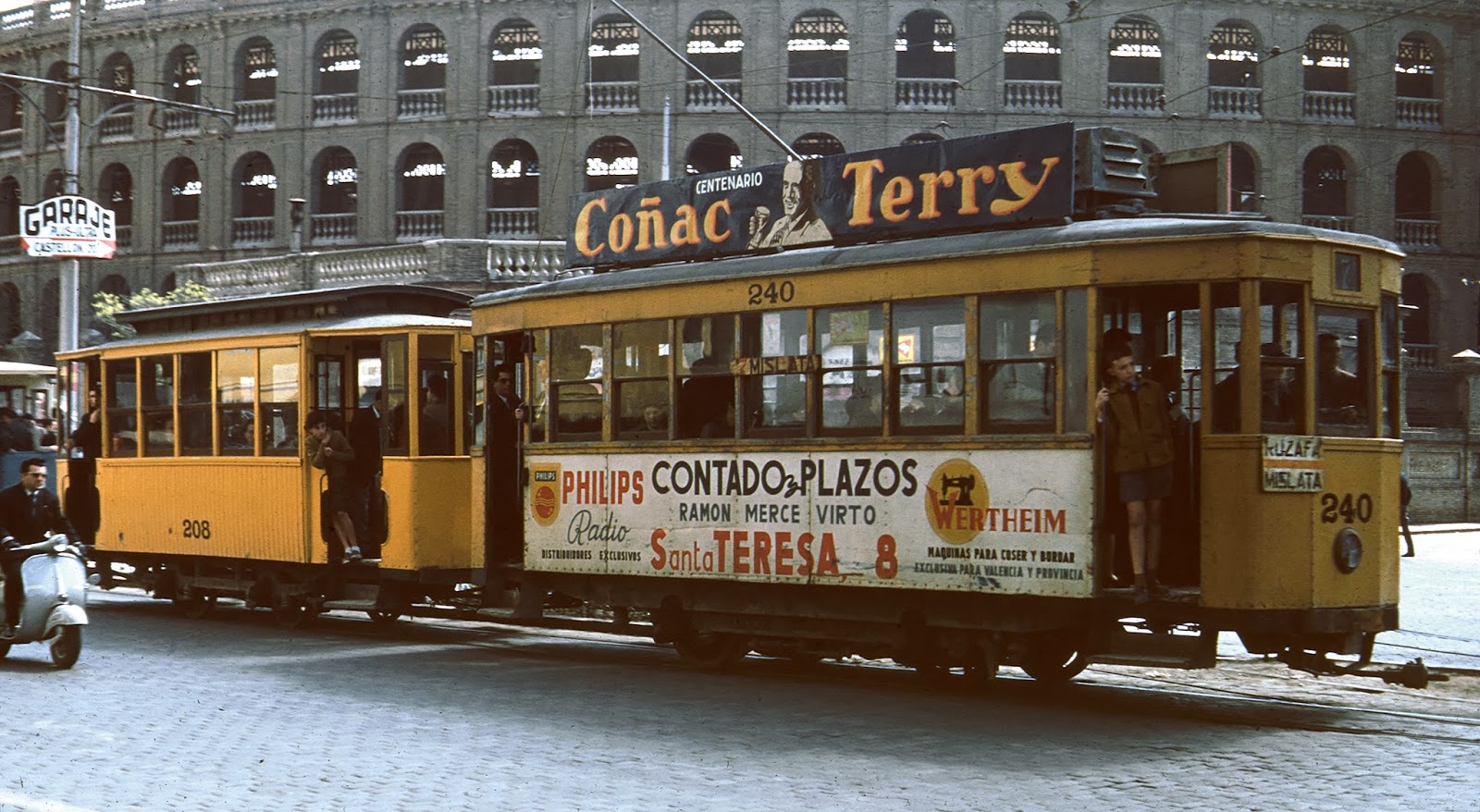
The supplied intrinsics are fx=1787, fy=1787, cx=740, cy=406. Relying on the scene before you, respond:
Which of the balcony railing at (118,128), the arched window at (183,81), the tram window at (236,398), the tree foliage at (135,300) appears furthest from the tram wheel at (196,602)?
the balcony railing at (118,128)

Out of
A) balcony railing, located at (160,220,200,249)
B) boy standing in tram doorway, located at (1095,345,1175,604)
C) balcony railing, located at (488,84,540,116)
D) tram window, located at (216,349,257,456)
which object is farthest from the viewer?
balcony railing, located at (160,220,200,249)

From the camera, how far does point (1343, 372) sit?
1083 cm

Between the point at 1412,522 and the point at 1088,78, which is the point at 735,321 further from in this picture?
the point at 1088,78

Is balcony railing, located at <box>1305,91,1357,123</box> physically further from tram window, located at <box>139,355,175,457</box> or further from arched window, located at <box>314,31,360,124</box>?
tram window, located at <box>139,355,175,457</box>

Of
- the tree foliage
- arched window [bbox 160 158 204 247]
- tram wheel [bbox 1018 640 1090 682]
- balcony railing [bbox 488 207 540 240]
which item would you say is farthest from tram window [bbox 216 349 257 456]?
arched window [bbox 160 158 204 247]

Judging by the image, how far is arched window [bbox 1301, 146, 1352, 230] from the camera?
44.9 meters

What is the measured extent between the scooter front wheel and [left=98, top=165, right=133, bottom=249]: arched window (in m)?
38.8

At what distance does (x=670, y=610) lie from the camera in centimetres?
1349

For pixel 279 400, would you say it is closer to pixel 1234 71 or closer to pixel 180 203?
pixel 1234 71

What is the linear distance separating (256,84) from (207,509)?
32213 mm

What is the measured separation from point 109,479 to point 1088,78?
97.7ft

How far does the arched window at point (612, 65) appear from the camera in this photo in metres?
44.5

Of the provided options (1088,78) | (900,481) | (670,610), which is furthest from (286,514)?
(1088,78)

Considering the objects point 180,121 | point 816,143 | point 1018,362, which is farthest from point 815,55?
point 1018,362
